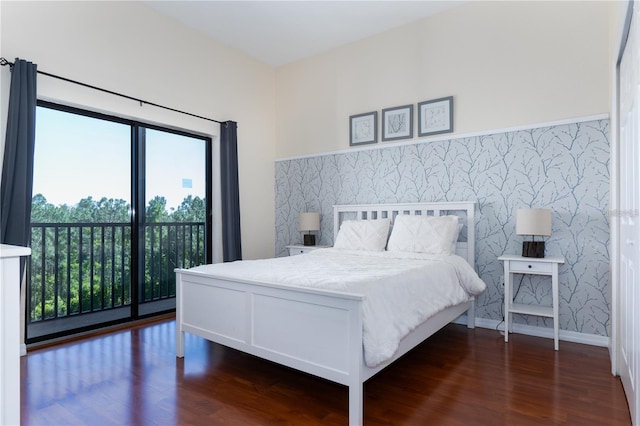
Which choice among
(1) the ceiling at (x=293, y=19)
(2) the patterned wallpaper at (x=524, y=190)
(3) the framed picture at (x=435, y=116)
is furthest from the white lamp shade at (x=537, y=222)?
(1) the ceiling at (x=293, y=19)

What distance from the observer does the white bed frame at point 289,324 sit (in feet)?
5.97

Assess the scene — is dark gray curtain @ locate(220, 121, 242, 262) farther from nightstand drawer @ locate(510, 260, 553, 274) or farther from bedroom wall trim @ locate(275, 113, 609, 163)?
nightstand drawer @ locate(510, 260, 553, 274)

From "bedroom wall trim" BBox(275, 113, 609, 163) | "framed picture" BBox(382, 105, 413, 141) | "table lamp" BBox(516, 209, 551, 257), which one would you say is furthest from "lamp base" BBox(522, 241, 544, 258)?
"framed picture" BBox(382, 105, 413, 141)

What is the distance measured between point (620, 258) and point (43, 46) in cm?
441

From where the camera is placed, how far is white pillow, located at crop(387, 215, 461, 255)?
3207mm

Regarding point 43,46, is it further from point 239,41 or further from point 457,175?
point 457,175

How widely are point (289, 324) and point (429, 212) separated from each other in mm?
2160

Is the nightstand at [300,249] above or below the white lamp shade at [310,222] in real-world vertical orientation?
below

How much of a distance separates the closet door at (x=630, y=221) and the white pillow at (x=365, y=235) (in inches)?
72.9

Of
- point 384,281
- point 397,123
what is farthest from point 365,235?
point 384,281

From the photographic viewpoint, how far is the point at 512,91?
334cm

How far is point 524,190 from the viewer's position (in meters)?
3.25

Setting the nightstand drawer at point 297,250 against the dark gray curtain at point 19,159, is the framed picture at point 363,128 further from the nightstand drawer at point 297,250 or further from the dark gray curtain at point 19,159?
the dark gray curtain at point 19,159

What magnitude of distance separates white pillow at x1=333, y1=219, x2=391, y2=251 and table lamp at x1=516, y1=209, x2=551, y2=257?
1.18m
